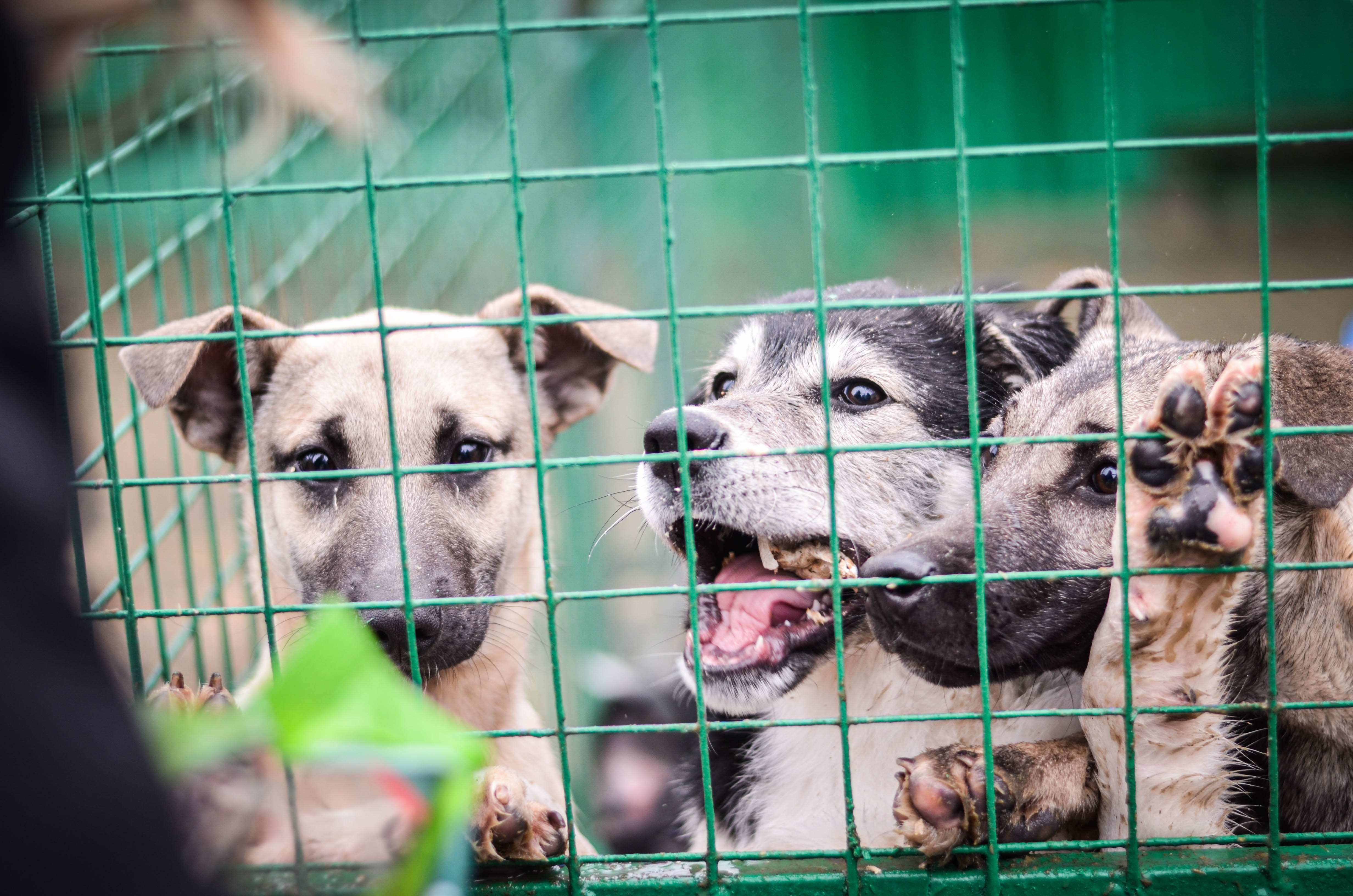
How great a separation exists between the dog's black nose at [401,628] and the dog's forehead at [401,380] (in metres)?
0.64

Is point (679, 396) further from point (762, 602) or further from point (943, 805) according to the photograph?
point (762, 602)

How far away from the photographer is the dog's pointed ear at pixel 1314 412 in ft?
6.31

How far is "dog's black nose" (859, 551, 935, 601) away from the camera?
1943 mm

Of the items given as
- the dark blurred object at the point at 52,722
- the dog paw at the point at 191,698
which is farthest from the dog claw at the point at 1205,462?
the dog paw at the point at 191,698

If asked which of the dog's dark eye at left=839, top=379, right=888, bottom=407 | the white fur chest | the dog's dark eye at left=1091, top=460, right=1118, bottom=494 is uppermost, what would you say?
the dog's dark eye at left=839, top=379, right=888, bottom=407

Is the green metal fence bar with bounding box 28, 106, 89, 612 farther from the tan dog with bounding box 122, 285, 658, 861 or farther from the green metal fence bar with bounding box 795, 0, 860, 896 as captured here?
the green metal fence bar with bounding box 795, 0, 860, 896

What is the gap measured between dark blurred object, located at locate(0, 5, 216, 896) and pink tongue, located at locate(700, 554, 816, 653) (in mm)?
1792

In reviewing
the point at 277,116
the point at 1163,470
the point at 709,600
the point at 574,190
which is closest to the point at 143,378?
the point at 277,116

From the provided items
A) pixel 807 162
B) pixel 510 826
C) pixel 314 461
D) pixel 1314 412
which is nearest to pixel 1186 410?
pixel 1314 412

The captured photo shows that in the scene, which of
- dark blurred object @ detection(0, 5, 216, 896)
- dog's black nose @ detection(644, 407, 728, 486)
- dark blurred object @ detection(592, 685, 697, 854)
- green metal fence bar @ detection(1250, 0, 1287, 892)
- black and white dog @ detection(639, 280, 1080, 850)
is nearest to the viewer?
dark blurred object @ detection(0, 5, 216, 896)

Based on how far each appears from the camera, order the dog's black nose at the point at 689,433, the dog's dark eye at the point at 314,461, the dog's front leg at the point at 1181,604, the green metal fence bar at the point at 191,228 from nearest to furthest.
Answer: the dog's front leg at the point at 1181,604, the green metal fence bar at the point at 191,228, the dog's black nose at the point at 689,433, the dog's dark eye at the point at 314,461

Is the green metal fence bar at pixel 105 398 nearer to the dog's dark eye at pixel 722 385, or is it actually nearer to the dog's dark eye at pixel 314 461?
the dog's dark eye at pixel 314 461

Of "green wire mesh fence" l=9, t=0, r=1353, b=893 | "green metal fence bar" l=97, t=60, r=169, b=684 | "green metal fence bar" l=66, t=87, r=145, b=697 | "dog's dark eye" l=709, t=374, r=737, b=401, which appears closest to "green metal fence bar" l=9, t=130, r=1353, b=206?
"green wire mesh fence" l=9, t=0, r=1353, b=893

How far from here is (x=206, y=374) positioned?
2.95 meters
